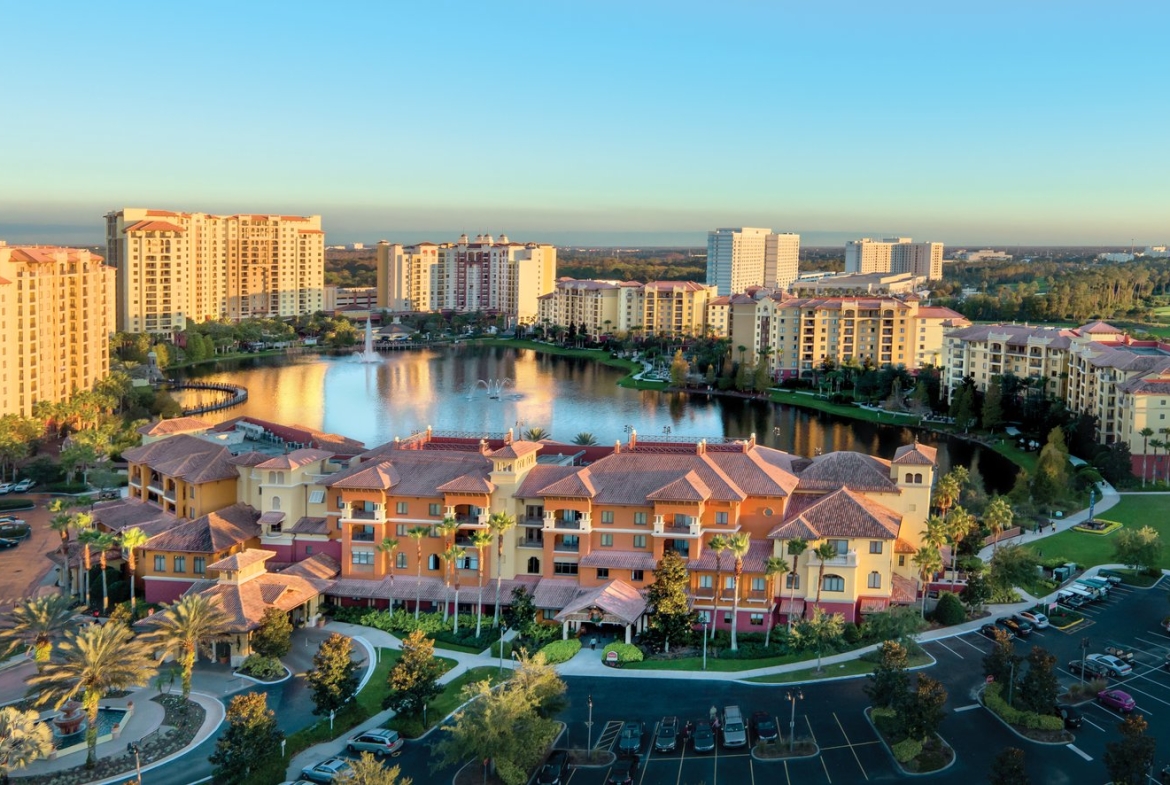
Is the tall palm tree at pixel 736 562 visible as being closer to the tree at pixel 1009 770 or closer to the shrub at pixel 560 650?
the shrub at pixel 560 650

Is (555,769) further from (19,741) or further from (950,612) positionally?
(950,612)

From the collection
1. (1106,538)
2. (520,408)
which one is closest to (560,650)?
(1106,538)

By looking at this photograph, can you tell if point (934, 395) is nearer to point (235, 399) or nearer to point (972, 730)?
point (235, 399)

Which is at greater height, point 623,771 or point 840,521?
point 840,521

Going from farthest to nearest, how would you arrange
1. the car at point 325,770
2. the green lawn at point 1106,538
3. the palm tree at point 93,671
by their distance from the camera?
the green lawn at point 1106,538 < the palm tree at point 93,671 < the car at point 325,770

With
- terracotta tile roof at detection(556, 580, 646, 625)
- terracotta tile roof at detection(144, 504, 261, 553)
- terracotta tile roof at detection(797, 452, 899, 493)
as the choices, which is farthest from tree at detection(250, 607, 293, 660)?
terracotta tile roof at detection(797, 452, 899, 493)

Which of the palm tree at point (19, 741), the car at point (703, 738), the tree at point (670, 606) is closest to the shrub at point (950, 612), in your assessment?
the tree at point (670, 606)
